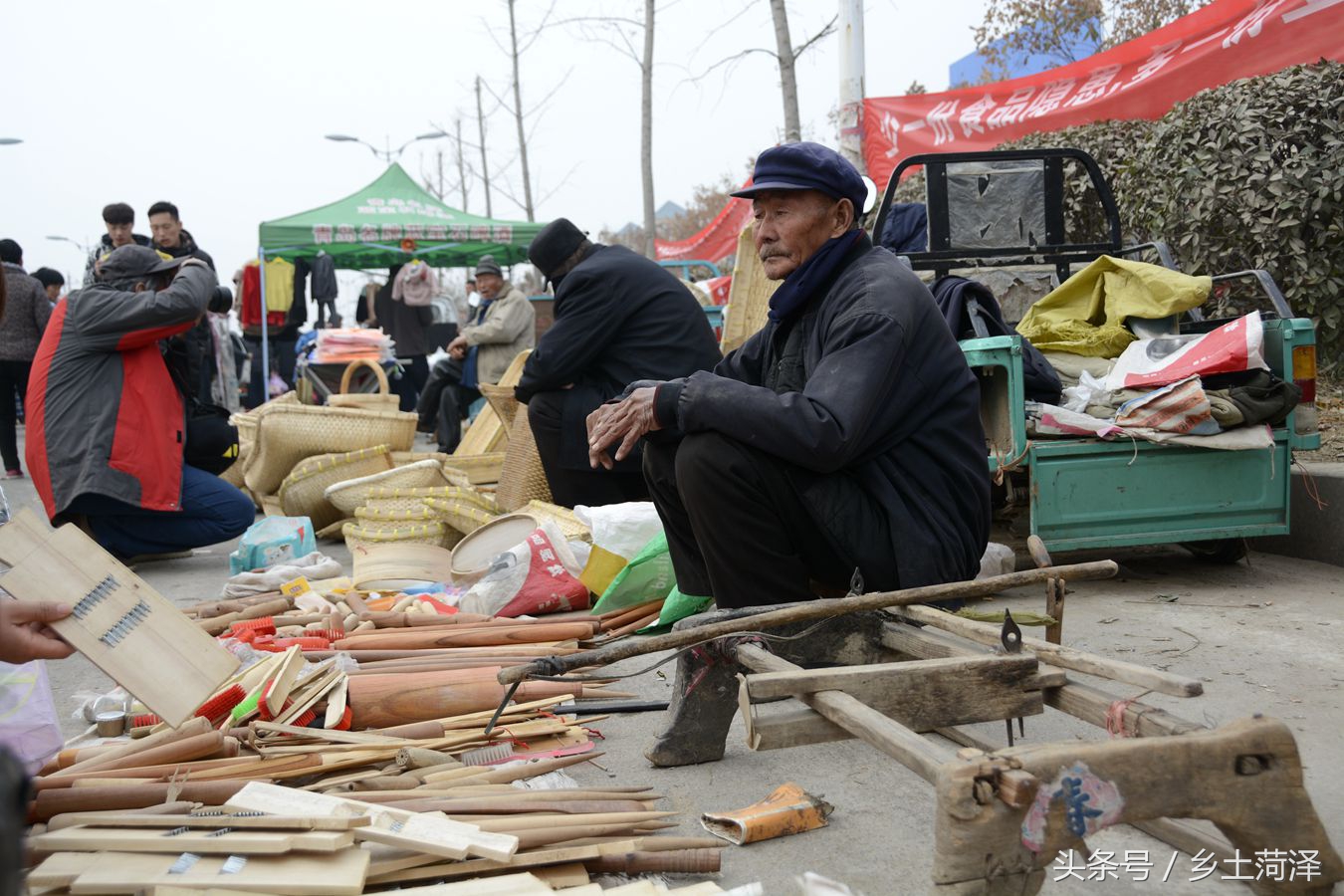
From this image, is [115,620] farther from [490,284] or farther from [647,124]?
[647,124]

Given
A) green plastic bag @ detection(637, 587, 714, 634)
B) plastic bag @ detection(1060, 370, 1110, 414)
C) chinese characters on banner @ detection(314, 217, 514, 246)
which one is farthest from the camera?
chinese characters on banner @ detection(314, 217, 514, 246)

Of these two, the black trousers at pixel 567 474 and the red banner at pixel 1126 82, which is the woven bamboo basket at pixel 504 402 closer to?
the black trousers at pixel 567 474

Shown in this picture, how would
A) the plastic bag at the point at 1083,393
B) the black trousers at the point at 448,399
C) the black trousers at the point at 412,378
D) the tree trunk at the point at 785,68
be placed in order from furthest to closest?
the black trousers at the point at 412,378, the black trousers at the point at 448,399, the tree trunk at the point at 785,68, the plastic bag at the point at 1083,393

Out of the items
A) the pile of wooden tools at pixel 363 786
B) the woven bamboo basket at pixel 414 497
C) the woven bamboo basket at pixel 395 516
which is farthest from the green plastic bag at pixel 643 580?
the woven bamboo basket at pixel 414 497

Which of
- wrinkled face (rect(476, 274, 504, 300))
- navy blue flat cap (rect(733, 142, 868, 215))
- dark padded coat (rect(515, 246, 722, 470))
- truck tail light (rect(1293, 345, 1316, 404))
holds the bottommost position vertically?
truck tail light (rect(1293, 345, 1316, 404))

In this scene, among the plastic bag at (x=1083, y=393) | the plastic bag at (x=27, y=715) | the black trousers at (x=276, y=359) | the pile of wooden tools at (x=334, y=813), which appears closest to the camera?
the pile of wooden tools at (x=334, y=813)

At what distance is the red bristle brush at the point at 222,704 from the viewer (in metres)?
3.02

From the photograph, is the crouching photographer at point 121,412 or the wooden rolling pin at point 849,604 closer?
the wooden rolling pin at point 849,604

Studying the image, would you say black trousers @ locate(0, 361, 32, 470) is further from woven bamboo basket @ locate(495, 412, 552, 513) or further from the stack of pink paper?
woven bamboo basket @ locate(495, 412, 552, 513)

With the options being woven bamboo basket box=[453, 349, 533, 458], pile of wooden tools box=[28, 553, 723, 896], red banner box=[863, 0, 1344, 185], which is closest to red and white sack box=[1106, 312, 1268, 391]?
pile of wooden tools box=[28, 553, 723, 896]

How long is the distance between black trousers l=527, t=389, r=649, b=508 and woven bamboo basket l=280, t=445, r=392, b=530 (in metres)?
1.71

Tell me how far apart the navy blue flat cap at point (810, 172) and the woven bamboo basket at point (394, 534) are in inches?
121

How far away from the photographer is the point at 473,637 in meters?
3.86

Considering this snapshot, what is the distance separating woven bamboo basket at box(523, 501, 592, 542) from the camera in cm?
494
